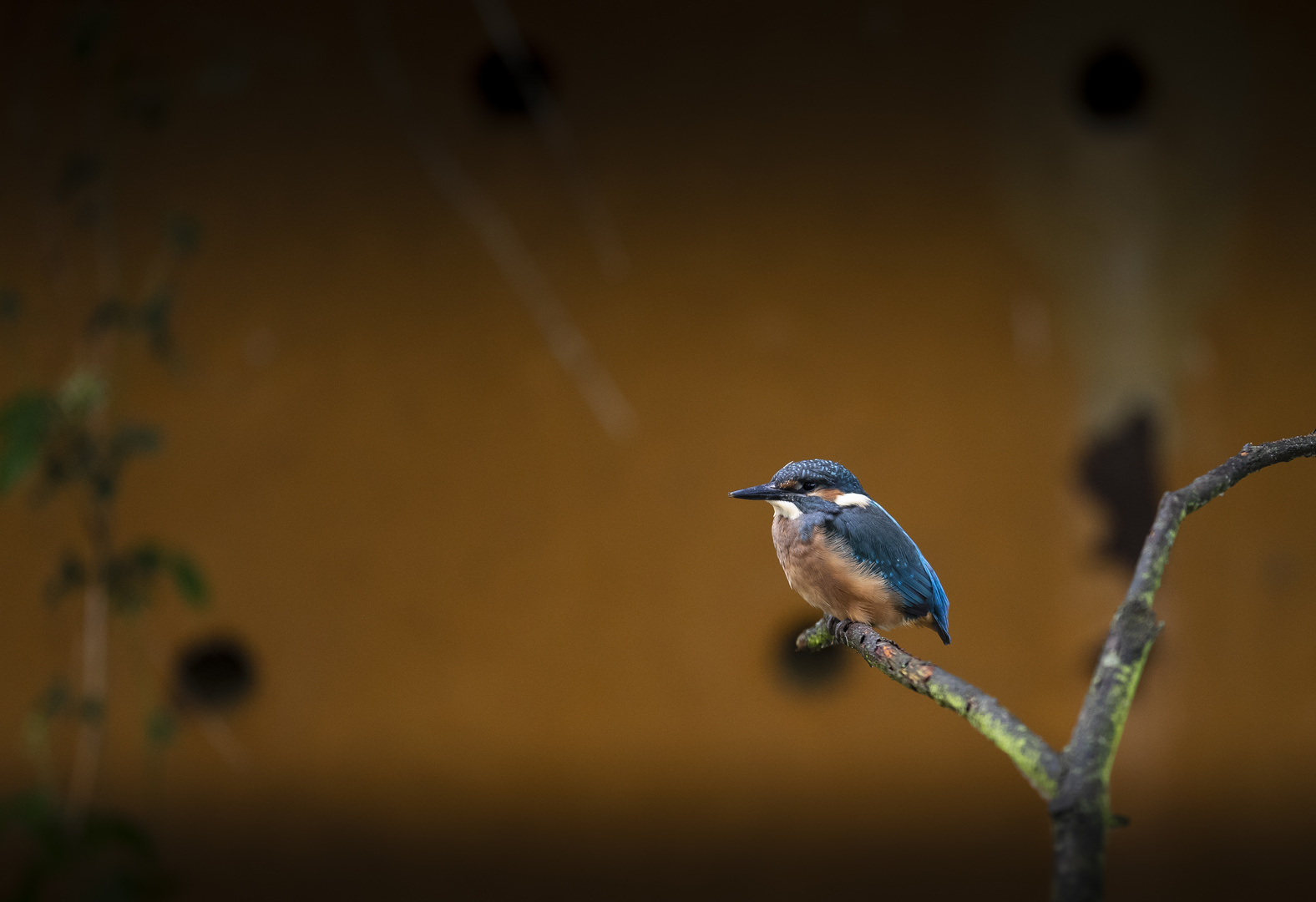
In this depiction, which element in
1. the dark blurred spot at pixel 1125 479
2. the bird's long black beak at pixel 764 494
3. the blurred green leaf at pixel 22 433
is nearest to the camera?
the bird's long black beak at pixel 764 494

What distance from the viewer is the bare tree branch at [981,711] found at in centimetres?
22

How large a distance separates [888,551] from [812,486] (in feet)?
0.13

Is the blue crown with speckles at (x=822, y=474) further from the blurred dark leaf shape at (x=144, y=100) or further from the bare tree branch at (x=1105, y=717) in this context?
the blurred dark leaf shape at (x=144, y=100)

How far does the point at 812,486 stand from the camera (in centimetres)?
35

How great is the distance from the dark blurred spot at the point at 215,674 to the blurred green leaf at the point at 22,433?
0.59 meters

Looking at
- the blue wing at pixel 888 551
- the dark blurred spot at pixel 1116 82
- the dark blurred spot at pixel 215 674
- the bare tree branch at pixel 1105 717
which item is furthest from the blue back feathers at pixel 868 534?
the dark blurred spot at pixel 215 674

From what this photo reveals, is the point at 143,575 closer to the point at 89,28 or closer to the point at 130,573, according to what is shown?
the point at 130,573

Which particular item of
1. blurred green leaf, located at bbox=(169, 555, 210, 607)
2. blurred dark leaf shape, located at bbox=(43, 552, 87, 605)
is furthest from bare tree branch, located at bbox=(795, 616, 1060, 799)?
blurred dark leaf shape, located at bbox=(43, 552, 87, 605)

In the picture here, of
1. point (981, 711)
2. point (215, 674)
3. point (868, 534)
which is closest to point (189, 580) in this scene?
point (215, 674)

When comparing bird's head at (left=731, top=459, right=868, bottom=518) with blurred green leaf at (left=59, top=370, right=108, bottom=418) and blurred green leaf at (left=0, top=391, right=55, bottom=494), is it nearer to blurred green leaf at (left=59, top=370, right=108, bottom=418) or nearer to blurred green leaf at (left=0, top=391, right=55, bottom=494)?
blurred green leaf at (left=0, top=391, right=55, bottom=494)

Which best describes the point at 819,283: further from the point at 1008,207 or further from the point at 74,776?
the point at 74,776

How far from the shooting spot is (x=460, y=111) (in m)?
1.75

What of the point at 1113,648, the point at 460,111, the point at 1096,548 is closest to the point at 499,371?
the point at 460,111

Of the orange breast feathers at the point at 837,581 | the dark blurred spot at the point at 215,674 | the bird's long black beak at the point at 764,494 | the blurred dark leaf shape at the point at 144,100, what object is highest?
the blurred dark leaf shape at the point at 144,100
